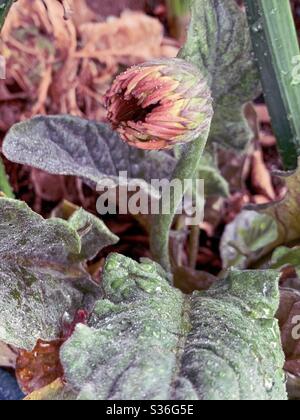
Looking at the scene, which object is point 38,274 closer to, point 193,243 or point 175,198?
point 175,198

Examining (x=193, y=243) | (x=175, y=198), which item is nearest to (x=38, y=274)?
(x=175, y=198)

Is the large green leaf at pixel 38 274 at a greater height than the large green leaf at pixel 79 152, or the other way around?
the large green leaf at pixel 79 152

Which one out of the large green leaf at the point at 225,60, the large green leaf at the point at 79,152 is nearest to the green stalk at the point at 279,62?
the large green leaf at the point at 225,60

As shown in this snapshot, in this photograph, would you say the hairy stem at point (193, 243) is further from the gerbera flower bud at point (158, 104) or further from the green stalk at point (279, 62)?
the gerbera flower bud at point (158, 104)

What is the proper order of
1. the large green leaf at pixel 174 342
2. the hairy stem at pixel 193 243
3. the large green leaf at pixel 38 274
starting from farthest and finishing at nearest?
the hairy stem at pixel 193 243
the large green leaf at pixel 38 274
the large green leaf at pixel 174 342

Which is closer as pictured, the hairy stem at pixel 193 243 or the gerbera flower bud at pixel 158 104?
the gerbera flower bud at pixel 158 104

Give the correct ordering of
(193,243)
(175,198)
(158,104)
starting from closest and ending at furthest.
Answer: (158,104)
(175,198)
(193,243)

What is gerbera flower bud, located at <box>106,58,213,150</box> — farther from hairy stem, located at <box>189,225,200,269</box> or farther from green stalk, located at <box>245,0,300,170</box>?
hairy stem, located at <box>189,225,200,269</box>

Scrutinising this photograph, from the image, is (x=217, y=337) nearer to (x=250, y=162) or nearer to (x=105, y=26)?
(x=250, y=162)
